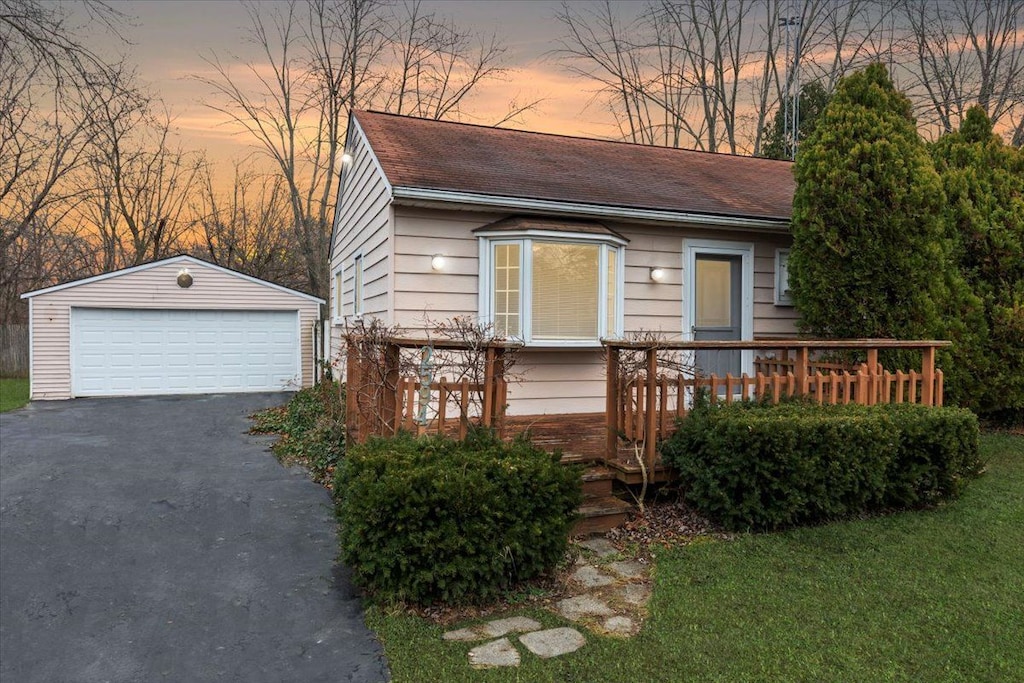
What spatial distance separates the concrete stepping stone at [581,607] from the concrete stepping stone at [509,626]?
8.4 inches

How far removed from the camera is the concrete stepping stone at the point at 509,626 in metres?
3.56

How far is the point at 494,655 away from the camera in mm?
3316

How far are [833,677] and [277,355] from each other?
1415 cm

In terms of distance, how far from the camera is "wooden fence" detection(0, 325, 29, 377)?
62.0 ft

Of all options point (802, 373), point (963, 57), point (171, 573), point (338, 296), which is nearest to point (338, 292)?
point (338, 296)

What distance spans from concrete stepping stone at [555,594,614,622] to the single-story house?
3.50 meters

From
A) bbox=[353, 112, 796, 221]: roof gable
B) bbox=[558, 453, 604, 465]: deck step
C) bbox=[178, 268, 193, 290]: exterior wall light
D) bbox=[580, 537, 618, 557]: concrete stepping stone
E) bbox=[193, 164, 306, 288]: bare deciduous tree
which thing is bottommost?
bbox=[580, 537, 618, 557]: concrete stepping stone

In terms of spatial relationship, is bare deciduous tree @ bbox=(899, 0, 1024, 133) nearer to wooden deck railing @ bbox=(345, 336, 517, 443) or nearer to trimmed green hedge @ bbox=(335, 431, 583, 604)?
wooden deck railing @ bbox=(345, 336, 517, 443)

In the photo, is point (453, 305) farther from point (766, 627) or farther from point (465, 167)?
point (766, 627)

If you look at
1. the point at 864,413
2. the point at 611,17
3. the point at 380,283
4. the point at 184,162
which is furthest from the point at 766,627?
the point at 184,162

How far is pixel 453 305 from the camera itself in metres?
7.36

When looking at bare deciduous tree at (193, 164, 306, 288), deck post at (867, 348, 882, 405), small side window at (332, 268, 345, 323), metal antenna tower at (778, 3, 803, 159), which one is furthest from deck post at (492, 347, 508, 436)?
bare deciduous tree at (193, 164, 306, 288)

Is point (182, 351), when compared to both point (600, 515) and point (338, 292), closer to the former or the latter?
point (338, 292)

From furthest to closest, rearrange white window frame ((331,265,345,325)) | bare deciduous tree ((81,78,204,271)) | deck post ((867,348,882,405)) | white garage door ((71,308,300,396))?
bare deciduous tree ((81,78,204,271)), white garage door ((71,308,300,396)), white window frame ((331,265,345,325)), deck post ((867,348,882,405))
